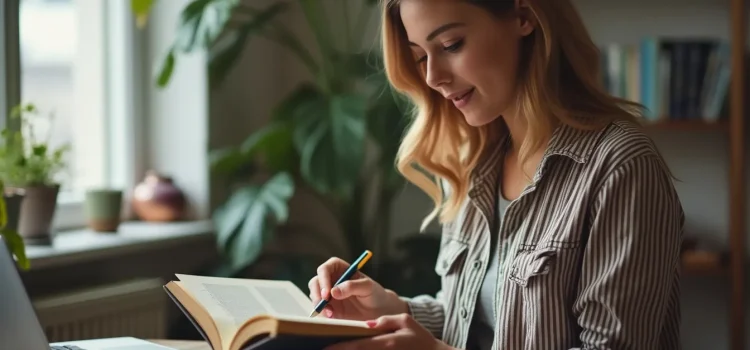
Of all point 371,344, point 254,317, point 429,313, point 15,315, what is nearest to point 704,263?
point 429,313

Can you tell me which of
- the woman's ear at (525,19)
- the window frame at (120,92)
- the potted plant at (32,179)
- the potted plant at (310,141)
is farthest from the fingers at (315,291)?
the window frame at (120,92)

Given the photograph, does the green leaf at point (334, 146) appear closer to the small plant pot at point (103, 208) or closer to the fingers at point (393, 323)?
the small plant pot at point (103, 208)

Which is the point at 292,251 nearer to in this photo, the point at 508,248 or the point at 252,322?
the point at 508,248

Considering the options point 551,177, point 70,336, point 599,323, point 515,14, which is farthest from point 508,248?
point 70,336

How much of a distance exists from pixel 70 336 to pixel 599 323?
4.43 feet

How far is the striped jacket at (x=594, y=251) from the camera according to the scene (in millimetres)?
1141

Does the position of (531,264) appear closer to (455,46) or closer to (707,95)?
(455,46)

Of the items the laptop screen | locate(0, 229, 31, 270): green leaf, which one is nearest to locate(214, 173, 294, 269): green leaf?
locate(0, 229, 31, 270): green leaf

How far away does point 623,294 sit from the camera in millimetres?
1134

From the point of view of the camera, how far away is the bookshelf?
8.30 ft

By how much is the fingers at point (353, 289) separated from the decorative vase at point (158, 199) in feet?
4.24

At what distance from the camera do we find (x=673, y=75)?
8.62 feet

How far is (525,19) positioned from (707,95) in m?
1.48

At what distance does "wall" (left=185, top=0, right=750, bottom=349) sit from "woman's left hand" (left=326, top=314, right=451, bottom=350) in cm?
173
